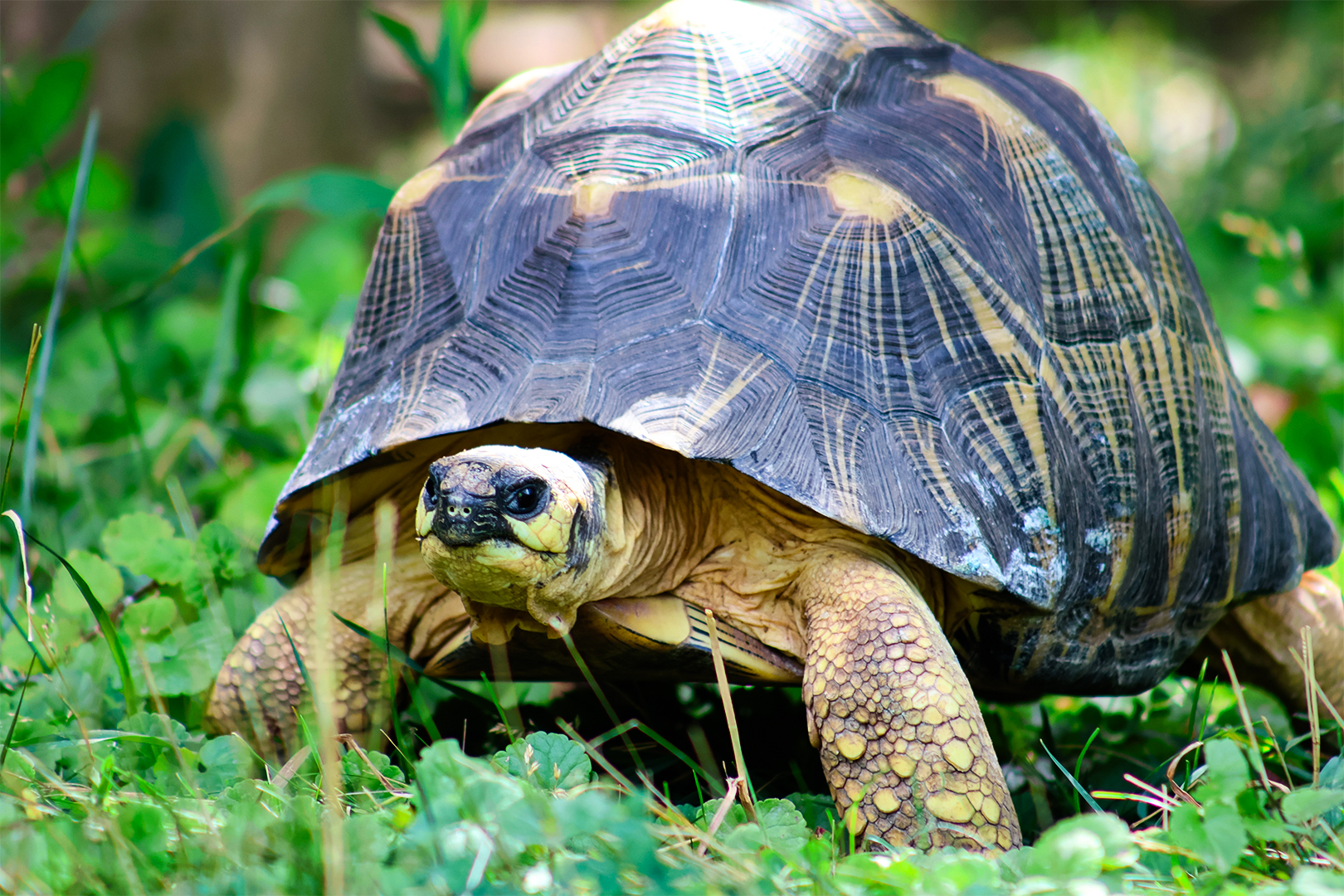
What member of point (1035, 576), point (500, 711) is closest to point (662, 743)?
point (500, 711)

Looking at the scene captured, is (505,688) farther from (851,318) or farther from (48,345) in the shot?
(48,345)

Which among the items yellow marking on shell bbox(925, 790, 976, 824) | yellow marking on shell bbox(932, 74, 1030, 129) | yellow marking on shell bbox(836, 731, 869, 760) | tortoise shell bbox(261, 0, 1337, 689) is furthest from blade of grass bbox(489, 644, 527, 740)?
yellow marking on shell bbox(932, 74, 1030, 129)

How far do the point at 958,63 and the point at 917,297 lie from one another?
775mm

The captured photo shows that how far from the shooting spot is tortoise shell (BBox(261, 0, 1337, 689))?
1857 mm

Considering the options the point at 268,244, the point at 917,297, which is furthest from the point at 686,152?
the point at 268,244

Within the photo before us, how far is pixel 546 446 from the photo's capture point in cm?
206

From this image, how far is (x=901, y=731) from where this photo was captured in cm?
169

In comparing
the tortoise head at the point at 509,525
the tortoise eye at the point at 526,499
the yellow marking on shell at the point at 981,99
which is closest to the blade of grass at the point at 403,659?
the tortoise head at the point at 509,525

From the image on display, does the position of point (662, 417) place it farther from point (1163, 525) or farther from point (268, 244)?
point (268, 244)

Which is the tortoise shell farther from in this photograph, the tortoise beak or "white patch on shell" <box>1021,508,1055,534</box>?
the tortoise beak

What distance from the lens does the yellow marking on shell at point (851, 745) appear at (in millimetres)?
1717

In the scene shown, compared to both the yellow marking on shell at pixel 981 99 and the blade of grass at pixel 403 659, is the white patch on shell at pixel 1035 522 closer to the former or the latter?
the yellow marking on shell at pixel 981 99

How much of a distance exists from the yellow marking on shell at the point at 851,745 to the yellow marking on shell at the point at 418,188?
1361 mm

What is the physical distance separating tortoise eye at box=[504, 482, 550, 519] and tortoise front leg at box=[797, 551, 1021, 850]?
1.69 ft
